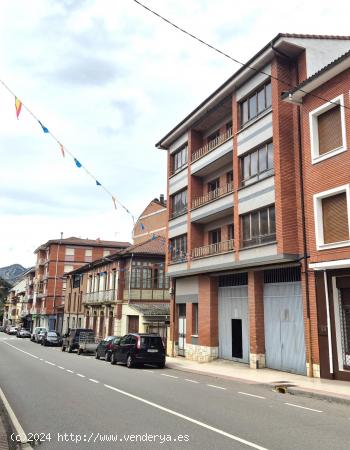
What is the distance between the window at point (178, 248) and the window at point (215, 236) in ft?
6.06

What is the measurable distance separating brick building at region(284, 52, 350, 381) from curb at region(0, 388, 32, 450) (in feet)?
34.7

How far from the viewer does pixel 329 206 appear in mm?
15641

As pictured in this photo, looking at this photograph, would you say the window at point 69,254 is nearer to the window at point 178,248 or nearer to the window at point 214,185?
the window at point 178,248

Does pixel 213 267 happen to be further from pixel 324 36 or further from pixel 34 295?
pixel 34 295

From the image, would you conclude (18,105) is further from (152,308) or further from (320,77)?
(152,308)

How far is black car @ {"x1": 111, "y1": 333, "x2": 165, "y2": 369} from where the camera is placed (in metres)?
19.7

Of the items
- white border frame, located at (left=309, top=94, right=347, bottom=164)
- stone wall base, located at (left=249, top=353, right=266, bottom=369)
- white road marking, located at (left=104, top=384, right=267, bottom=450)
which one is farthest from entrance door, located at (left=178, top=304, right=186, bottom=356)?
white road marking, located at (left=104, top=384, right=267, bottom=450)

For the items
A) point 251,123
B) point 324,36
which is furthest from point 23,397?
point 324,36

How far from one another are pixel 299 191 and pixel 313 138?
2135 millimetres

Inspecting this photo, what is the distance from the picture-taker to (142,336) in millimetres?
20312

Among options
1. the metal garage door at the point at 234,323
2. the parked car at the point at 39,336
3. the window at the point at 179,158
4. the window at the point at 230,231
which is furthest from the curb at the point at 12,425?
the parked car at the point at 39,336

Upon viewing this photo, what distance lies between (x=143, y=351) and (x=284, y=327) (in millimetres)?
6502

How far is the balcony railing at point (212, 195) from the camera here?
21962 mm

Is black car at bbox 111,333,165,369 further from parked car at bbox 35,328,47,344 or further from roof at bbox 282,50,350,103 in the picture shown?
parked car at bbox 35,328,47,344
